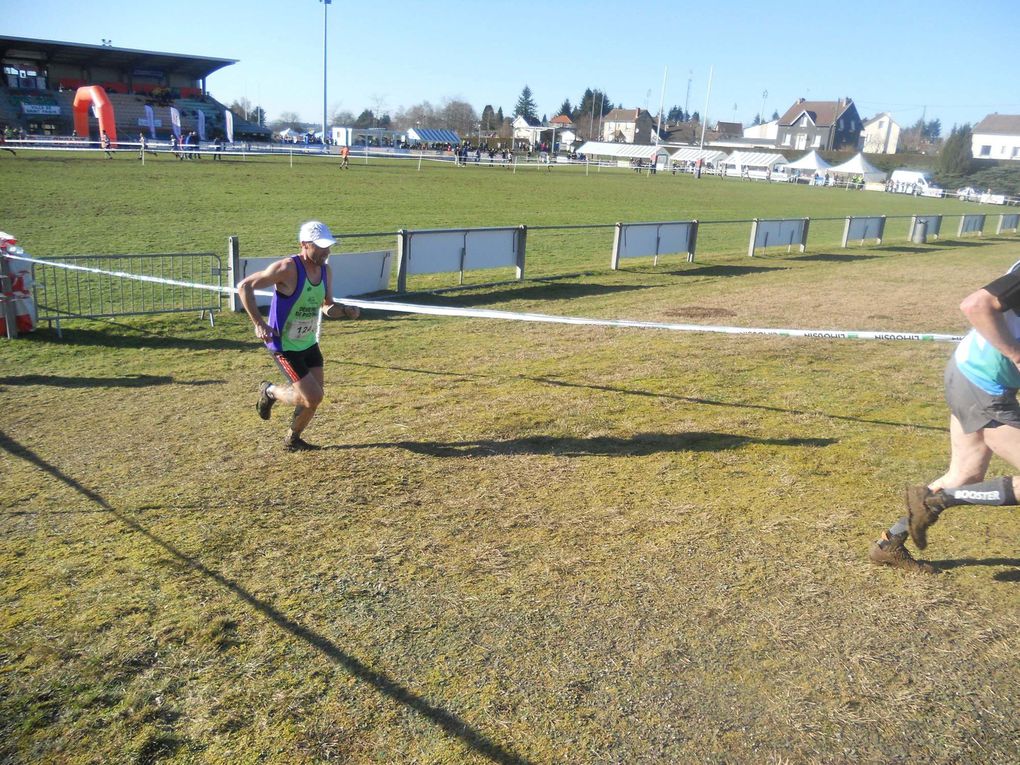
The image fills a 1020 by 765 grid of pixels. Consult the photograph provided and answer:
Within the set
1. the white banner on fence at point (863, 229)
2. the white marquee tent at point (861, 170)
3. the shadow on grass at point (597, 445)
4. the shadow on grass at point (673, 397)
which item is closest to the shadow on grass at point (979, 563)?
the shadow on grass at point (597, 445)

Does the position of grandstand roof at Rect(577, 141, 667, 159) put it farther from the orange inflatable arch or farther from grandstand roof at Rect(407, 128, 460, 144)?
the orange inflatable arch

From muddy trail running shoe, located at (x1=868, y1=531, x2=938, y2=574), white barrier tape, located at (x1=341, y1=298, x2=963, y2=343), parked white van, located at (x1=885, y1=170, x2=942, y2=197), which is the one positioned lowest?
muddy trail running shoe, located at (x1=868, y1=531, x2=938, y2=574)

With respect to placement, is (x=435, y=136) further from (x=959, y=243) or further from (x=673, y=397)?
(x=673, y=397)

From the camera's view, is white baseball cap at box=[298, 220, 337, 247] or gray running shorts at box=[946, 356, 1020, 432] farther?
white baseball cap at box=[298, 220, 337, 247]

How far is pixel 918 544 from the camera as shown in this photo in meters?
4.46

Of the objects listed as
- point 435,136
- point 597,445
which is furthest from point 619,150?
point 597,445

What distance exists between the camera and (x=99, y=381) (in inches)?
324

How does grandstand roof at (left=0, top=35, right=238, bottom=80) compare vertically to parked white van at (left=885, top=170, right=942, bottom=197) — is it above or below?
above

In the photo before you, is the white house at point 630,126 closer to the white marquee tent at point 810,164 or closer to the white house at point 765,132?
the white house at point 765,132

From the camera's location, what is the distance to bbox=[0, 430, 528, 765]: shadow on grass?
3.15m

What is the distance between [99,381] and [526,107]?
166m

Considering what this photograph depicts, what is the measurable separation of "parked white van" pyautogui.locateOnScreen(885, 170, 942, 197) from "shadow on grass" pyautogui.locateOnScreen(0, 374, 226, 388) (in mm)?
71510

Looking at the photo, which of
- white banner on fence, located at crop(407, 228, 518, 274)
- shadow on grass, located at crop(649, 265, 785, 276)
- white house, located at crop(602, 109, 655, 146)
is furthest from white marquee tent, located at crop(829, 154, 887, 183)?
white house, located at crop(602, 109, 655, 146)

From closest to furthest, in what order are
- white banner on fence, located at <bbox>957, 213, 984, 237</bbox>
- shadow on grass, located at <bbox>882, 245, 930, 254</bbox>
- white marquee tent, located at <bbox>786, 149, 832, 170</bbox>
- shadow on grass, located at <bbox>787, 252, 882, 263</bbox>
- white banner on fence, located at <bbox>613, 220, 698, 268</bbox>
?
white banner on fence, located at <bbox>613, 220, 698, 268</bbox> < shadow on grass, located at <bbox>787, 252, 882, 263</bbox> < shadow on grass, located at <bbox>882, 245, 930, 254</bbox> < white banner on fence, located at <bbox>957, 213, 984, 237</bbox> < white marquee tent, located at <bbox>786, 149, 832, 170</bbox>
